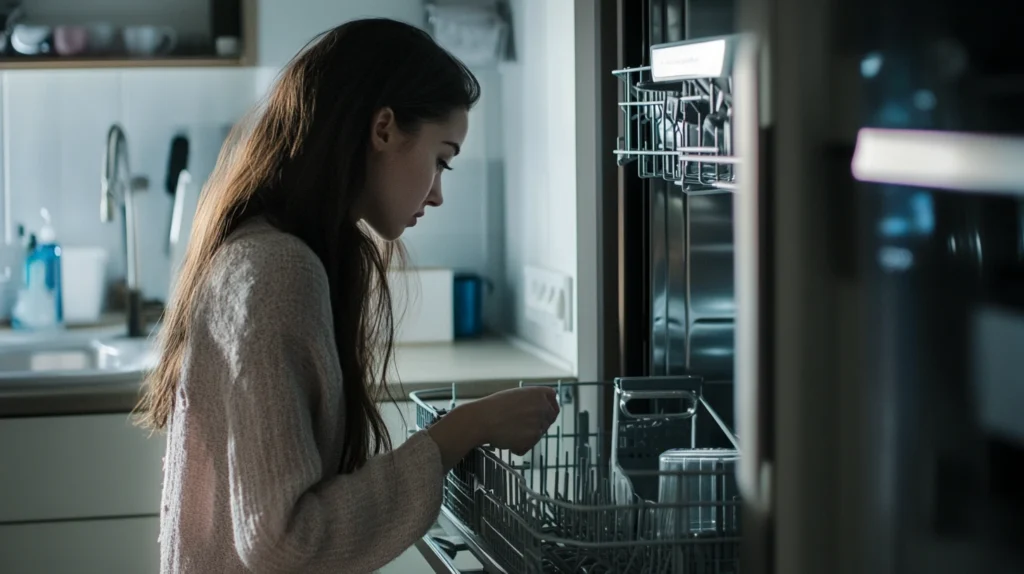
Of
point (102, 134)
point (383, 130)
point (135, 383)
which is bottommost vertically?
point (135, 383)

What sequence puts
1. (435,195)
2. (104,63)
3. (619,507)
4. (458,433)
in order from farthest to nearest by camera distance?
(104,63), (435,195), (458,433), (619,507)

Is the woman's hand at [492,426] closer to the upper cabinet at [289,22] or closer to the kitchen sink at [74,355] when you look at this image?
the kitchen sink at [74,355]

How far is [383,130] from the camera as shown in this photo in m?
1.08

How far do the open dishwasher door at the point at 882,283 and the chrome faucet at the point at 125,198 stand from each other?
6.97ft

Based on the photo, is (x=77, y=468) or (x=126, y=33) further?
(x=126, y=33)

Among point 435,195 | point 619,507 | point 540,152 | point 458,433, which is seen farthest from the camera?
point 540,152

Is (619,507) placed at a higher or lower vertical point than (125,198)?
lower

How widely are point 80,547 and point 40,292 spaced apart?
2.55 feet

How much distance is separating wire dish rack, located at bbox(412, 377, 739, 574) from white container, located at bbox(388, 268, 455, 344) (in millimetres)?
1256

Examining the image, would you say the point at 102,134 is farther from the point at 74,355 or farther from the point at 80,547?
the point at 80,547

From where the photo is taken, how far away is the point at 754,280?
610 mm

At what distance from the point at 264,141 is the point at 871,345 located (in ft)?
2.30

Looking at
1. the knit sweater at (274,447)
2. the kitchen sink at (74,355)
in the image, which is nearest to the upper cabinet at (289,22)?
the kitchen sink at (74,355)

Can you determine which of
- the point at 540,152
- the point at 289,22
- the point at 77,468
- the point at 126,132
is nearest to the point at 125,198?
the point at 126,132
